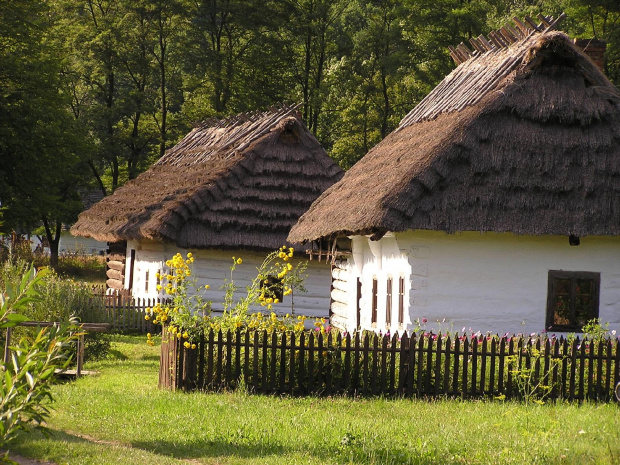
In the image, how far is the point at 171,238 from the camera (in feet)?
80.6

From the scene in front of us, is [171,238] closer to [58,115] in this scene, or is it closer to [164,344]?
[164,344]

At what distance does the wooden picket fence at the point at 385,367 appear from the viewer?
12914 mm

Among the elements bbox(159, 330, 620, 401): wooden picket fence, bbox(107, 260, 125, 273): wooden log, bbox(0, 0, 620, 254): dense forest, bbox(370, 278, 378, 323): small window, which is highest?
bbox(0, 0, 620, 254): dense forest

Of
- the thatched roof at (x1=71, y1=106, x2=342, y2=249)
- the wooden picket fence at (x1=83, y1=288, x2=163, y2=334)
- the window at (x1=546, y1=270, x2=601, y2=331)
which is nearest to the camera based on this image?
the window at (x1=546, y1=270, x2=601, y2=331)

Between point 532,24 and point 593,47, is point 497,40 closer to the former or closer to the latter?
point 532,24

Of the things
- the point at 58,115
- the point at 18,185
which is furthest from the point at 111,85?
the point at 18,185

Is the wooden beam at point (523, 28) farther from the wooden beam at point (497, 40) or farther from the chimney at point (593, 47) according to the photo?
the chimney at point (593, 47)

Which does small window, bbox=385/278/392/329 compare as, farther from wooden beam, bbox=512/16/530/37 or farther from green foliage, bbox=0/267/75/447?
green foliage, bbox=0/267/75/447

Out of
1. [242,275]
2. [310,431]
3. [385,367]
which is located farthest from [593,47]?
[310,431]

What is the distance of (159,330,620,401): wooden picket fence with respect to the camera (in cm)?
1291

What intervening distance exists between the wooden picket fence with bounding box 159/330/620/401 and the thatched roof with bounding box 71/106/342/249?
11.8 meters

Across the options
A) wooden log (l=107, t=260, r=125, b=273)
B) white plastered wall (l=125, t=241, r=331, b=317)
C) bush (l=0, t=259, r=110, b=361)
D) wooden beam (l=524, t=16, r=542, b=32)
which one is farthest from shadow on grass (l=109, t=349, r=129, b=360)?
wooden log (l=107, t=260, r=125, b=273)

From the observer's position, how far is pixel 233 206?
25.8 metres

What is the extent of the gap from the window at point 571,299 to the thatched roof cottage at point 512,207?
2 cm
